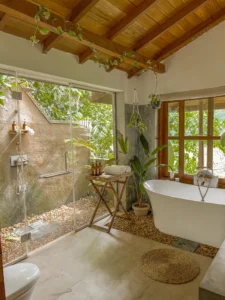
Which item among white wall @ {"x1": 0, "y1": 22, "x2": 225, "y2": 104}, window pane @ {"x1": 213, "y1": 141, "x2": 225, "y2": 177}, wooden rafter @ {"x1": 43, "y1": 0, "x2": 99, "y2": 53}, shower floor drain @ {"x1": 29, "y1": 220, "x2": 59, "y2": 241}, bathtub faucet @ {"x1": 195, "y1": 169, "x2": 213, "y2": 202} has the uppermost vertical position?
wooden rafter @ {"x1": 43, "y1": 0, "x2": 99, "y2": 53}

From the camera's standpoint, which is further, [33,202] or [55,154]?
[55,154]

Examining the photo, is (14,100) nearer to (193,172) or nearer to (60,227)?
(60,227)

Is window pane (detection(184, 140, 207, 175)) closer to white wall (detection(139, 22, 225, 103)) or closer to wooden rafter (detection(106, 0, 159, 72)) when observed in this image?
white wall (detection(139, 22, 225, 103))

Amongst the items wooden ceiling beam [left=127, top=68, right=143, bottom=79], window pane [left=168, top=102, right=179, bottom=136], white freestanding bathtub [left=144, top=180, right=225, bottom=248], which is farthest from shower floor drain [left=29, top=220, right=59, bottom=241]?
wooden ceiling beam [left=127, top=68, right=143, bottom=79]

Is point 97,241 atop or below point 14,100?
below

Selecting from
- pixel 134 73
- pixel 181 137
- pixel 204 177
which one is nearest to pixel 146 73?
pixel 134 73

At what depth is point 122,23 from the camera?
255cm

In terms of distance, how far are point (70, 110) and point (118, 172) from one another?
1.18m

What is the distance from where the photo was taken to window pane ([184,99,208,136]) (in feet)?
11.7

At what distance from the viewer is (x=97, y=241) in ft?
9.86

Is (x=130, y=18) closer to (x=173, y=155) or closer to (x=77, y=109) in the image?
(x=77, y=109)

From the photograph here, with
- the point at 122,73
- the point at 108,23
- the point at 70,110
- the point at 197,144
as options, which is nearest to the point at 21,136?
the point at 70,110

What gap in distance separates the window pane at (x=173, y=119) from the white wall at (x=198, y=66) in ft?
0.95

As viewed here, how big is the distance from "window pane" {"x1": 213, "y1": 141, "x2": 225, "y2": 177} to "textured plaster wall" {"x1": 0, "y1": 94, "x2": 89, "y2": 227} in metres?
2.08
